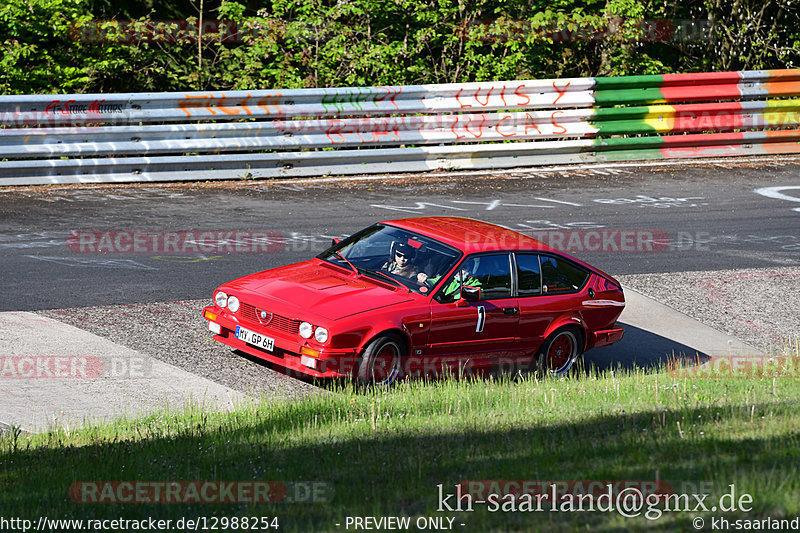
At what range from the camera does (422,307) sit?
345 inches

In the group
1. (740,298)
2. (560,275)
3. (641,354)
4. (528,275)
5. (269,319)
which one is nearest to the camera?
(269,319)

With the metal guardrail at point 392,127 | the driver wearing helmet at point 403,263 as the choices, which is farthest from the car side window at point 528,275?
the metal guardrail at point 392,127

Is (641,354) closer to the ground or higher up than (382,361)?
closer to the ground

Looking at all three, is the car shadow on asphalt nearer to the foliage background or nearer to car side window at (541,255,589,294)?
car side window at (541,255,589,294)

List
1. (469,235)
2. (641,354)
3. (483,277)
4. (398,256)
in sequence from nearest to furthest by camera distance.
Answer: (483,277) → (398,256) → (469,235) → (641,354)

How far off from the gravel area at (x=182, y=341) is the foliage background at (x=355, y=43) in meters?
8.41

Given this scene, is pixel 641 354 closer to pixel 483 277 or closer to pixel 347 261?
pixel 483 277

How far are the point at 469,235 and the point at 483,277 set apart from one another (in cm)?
57

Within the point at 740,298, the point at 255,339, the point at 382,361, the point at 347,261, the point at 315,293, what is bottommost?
the point at 740,298

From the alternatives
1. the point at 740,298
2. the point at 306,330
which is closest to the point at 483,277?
the point at 306,330

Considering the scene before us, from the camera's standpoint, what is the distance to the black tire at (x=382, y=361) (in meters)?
8.41

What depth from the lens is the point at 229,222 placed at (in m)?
13.9

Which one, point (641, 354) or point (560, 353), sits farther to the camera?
point (641, 354)

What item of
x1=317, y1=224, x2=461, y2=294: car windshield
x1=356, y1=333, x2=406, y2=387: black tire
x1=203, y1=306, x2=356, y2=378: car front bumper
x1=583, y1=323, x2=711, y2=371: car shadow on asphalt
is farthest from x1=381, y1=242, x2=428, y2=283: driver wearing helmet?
x1=583, y1=323, x2=711, y2=371: car shadow on asphalt
